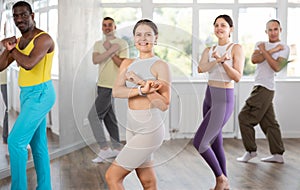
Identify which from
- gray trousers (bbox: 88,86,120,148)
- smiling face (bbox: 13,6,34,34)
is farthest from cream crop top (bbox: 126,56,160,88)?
smiling face (bbox: 13,6,34,34)

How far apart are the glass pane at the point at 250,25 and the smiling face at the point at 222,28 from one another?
10.1 ft

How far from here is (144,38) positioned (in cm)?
238

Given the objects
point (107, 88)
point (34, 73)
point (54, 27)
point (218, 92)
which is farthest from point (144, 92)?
point (54, 27)

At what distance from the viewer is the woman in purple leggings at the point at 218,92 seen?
2.68m

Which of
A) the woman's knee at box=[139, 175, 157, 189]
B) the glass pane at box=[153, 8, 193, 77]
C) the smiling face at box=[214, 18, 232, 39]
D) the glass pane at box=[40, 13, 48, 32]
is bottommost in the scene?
the woman's knee at box=[139, 175, 157, 189]

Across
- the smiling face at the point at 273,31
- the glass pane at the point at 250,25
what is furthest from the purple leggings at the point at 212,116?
the glass pane at the point at 250,25

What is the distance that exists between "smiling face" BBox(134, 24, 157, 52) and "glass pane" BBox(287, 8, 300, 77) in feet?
15.6

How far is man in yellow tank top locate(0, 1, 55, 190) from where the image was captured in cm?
329

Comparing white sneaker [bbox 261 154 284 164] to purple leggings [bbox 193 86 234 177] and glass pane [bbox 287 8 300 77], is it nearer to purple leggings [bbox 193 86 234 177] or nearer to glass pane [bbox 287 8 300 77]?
purple leggings [bbox 193 86 234 177]

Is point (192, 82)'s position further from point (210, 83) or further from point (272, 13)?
point (272, 13)

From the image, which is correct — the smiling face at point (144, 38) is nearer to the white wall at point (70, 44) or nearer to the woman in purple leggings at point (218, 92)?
the woman in purple leggings at point (218, 92)

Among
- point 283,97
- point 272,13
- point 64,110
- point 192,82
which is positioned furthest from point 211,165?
point 272,13

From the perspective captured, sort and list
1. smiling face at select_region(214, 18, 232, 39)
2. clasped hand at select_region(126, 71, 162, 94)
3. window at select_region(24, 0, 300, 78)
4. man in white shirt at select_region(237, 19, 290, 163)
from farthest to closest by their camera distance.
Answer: window at select_region(24, 0, 300, 78), man in white shirt at select_region(237, 19, 290, 163), smiling face at select_region(214, 18, 232, 39), clasped hand at select_region(126, 71, 162, 94)

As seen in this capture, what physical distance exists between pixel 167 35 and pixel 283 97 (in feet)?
14.9
